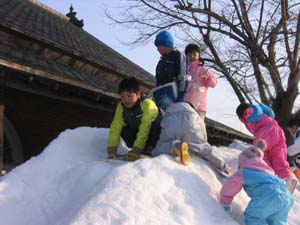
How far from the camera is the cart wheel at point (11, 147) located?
7742mm

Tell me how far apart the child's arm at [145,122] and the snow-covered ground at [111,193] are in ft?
1.66

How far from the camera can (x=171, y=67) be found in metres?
5.41

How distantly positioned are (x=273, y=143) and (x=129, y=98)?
1.88 metres

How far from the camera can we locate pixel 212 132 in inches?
560

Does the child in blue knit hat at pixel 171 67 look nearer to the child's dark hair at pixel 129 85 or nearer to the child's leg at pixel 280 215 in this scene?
the child's dark hair at pixel 129 85

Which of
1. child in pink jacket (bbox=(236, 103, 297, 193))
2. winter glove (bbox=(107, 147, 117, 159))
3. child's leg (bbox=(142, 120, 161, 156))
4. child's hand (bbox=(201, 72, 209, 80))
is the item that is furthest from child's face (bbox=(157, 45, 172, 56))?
winter glove (bbox=(107, 147, 117, 159))

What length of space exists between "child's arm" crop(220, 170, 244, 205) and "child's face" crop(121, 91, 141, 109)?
1529 mm

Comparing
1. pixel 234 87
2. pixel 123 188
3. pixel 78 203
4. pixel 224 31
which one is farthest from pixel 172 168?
pixel 224 31

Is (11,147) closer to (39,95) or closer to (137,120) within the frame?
(39,95)

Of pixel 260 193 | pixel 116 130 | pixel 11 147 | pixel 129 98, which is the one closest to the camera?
pixel 260 193

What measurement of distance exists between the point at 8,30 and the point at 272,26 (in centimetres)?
744

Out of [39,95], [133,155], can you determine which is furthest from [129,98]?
[39,95]

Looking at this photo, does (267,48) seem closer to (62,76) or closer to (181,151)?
(62,76)

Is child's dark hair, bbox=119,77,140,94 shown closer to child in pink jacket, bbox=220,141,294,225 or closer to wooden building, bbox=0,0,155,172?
child in pink jacket, bbox=220,141,294,225
